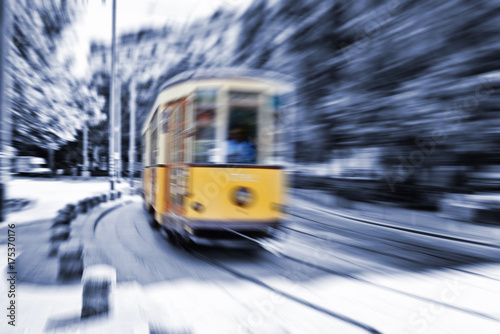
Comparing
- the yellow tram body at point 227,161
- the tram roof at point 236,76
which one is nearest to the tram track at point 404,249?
the yellow tram body at point 227,161

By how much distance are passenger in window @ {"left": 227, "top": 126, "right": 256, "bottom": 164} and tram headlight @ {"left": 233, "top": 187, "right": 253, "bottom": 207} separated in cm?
42

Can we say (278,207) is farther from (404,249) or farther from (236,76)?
(404,249)

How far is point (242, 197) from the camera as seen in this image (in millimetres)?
5805

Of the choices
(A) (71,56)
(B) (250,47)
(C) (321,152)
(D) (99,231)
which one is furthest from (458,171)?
(A) (71,56)

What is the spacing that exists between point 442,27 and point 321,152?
18.5ft

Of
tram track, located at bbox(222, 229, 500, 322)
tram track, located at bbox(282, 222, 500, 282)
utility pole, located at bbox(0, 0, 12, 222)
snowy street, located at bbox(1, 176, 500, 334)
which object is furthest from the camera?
utility pole, located at bbox(0, 0, 12, 222)

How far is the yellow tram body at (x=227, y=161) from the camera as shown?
224 inches

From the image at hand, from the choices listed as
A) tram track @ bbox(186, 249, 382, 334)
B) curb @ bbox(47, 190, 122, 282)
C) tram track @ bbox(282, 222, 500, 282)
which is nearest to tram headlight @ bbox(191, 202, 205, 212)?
tram track @ bbox(186, 249, 382, 334)

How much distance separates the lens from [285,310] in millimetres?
3803

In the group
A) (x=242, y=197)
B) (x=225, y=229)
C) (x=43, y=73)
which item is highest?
(x=43, y=73)

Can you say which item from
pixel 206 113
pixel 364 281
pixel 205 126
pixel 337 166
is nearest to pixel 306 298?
pixel 364 281

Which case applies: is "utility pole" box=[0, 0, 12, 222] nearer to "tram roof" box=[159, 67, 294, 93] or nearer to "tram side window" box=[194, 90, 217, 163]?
"tram roof" box=[159, 67, 294, 93]

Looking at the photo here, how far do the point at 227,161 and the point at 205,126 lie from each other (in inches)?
23.2

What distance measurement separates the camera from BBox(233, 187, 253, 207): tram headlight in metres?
5.78
